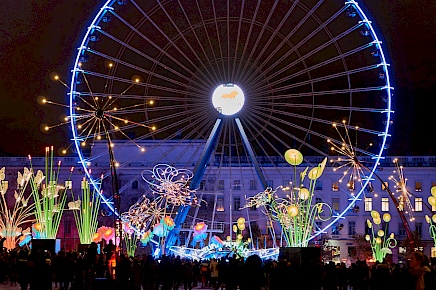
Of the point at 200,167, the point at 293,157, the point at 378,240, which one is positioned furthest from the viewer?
the point at 378,240

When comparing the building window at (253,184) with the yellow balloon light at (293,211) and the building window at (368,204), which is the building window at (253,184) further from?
the yellow balloon light at (293,211)

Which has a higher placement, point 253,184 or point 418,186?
point 253,184

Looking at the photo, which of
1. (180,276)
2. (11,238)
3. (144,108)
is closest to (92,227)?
(11,238)

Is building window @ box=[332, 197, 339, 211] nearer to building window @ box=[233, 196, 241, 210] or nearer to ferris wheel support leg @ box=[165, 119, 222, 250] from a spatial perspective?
building window @ box=[233, 196, 241, 210]

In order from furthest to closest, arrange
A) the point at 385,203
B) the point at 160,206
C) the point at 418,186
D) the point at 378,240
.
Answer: the point at 385,203
the point at 418,186
the point at 378,240
the point at 160,206

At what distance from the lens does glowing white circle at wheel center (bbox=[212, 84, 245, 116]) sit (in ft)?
140

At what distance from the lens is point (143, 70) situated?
141ft

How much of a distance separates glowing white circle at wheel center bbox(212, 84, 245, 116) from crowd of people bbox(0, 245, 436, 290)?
797cm

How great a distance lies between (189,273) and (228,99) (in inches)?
432

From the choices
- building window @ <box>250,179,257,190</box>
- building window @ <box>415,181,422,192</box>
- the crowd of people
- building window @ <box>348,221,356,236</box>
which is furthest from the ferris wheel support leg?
building window @ <box>415,181,422,192</box>

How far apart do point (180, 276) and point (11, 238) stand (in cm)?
2170

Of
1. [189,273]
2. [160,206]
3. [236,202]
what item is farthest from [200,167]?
[236,202]

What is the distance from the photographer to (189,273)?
35.1 meters

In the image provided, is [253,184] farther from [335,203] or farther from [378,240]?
[378,240]
